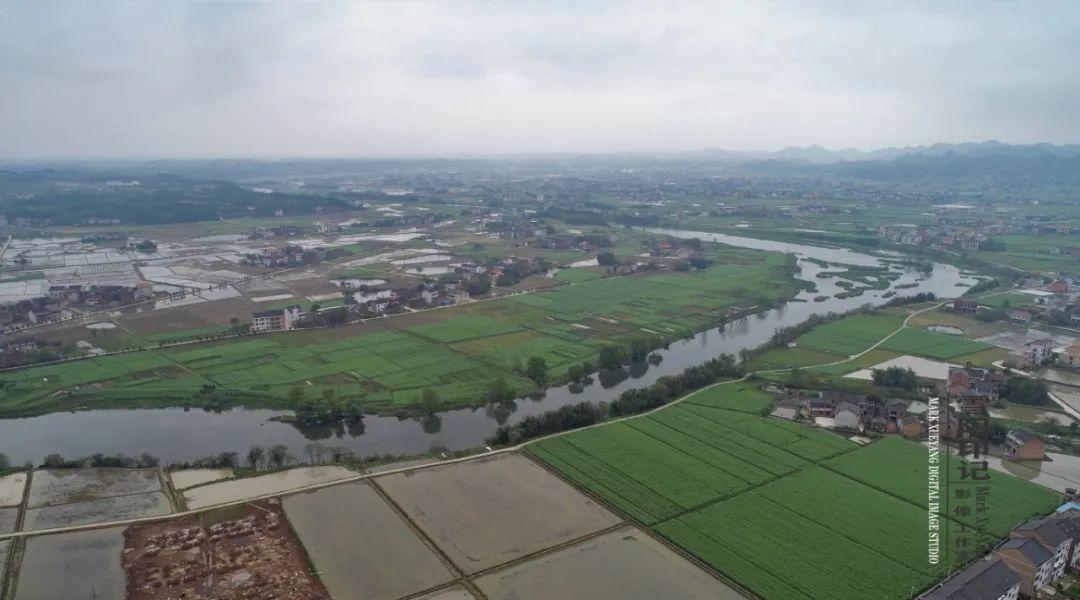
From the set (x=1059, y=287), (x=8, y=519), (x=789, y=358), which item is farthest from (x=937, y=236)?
(x=8, y=519)

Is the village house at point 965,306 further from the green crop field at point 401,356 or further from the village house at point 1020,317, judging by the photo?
the green crop field at point 401,356

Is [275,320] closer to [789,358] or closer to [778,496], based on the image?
[789,358]

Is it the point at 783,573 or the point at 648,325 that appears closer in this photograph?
the point at 783,573

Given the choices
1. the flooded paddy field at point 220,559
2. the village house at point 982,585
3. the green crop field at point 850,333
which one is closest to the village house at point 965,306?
the green crop field at point 850,333

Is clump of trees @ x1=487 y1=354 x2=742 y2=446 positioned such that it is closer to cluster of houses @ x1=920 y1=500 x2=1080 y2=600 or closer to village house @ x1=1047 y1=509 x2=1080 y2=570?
cluster of houses @ x1=920 y1=500 x2=1080 y2=600

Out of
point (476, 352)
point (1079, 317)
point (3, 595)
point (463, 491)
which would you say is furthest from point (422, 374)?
point (1079, 317)

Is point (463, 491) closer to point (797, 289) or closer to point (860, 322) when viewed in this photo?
point (860, 322)

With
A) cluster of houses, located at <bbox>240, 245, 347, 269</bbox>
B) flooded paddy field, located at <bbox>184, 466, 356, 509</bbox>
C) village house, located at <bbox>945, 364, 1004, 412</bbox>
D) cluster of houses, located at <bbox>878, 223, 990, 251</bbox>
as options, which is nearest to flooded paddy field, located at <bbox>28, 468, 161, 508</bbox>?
flooded paddy field, located at <bbox>184, 466, 356, 509</bbox>
